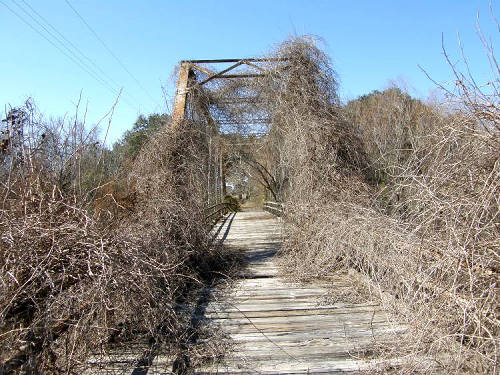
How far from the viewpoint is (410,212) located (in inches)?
156

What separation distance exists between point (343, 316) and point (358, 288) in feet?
3.29

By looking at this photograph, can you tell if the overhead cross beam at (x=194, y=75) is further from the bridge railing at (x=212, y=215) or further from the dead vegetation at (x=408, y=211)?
the bridge railing at (x=212, y=215)

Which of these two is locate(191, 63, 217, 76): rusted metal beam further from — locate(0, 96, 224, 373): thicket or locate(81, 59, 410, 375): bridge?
locate(0, 96, 224, 373): thicket

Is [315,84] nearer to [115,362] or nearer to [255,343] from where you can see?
[255,343]

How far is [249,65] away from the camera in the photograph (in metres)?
10.8

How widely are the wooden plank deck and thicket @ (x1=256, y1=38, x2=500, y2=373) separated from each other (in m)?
0.38

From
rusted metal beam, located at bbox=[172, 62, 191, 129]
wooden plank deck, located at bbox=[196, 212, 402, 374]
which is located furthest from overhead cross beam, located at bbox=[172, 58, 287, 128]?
wooden plank deck, located at bbox=[196, 212, 402, 374]

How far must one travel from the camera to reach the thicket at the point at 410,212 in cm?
305

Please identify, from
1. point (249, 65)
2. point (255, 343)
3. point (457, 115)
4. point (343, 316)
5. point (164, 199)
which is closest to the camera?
point (457, 115)

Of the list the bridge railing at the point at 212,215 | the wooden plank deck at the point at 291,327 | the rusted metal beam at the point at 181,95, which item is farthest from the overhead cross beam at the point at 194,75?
the wooden plank deck at the point at 291,327

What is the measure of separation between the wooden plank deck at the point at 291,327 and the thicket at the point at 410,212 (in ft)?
1.26

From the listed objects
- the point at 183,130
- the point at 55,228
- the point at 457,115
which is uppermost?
the point at 183,130

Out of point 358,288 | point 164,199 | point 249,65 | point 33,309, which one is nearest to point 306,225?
point 358,288

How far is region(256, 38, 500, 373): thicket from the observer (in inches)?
120
